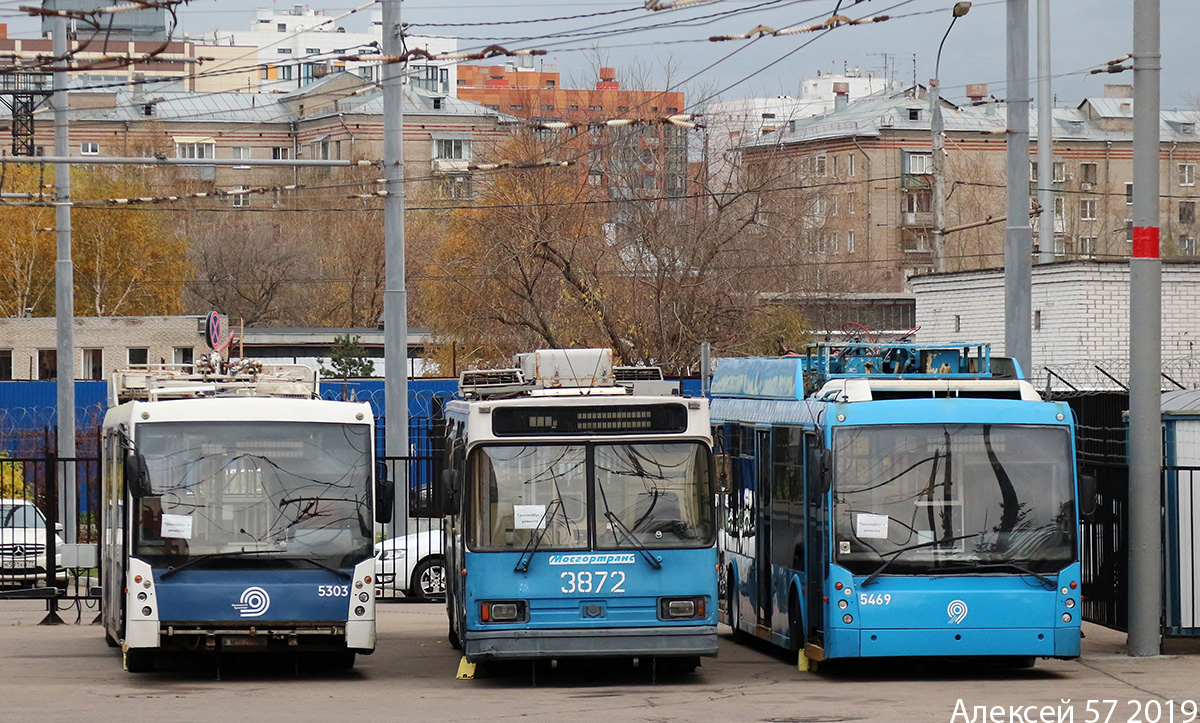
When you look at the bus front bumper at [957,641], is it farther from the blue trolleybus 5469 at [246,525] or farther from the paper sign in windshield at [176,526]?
the paper sign in windshield at [176,526]

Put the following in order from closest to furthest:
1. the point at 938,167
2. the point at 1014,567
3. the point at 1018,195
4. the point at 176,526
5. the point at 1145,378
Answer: the point at 1014,567 → the point at 176,526 → the point at 1145,378 → the point at 1018,195 → the point at 938,167

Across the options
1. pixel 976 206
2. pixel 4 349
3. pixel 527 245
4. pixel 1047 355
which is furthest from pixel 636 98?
pixel 976 206

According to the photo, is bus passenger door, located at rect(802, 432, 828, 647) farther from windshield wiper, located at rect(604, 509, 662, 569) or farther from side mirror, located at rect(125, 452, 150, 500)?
side mirror, located at rect(125, 452, 150, 500)

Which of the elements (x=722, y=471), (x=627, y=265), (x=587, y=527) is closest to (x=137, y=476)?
(x=587, y=527)

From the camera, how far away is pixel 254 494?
13.5 m

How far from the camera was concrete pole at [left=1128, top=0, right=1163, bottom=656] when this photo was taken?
14.4m

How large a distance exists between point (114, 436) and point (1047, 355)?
59.6 feet

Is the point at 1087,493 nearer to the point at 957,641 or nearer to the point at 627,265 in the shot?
the point at 957,641

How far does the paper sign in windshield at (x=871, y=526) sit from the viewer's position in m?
13.1

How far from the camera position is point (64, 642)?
17219mm

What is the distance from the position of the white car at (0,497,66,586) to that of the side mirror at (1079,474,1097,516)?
40.7 feet

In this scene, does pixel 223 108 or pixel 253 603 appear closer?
pixel 253 603

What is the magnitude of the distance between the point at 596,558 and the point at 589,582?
19cm

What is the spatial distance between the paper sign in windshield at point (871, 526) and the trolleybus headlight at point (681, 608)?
4.30 ft
